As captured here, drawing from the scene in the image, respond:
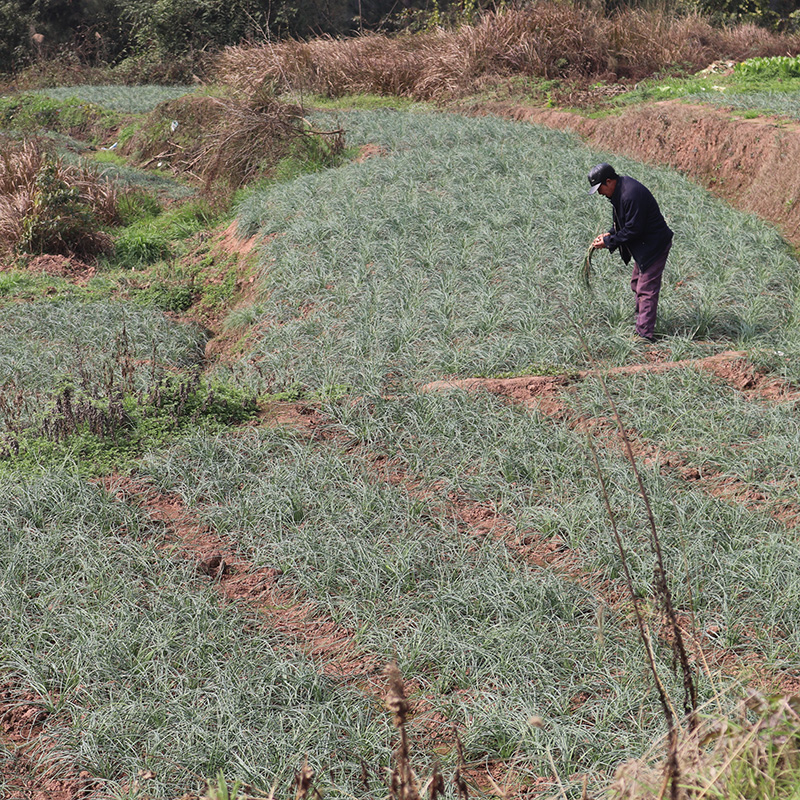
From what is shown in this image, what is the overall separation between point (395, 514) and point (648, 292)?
3092 millimetres

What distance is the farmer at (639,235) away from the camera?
5934 millimetres

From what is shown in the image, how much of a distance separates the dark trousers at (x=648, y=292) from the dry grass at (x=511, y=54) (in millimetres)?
11705

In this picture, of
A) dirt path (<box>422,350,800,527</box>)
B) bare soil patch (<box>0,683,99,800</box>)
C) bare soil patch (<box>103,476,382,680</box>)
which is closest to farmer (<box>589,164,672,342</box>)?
dirt path (<box>422,350,800,527</box>)

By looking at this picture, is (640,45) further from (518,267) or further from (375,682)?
(375,682)

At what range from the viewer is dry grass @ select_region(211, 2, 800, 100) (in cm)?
1691

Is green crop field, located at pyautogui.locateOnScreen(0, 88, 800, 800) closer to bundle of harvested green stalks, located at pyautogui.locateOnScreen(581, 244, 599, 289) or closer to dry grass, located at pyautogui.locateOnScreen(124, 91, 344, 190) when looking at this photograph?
bundle of harvested green stalks, located at pyautogui.locateOnScreen(581, 244, 599, 289)

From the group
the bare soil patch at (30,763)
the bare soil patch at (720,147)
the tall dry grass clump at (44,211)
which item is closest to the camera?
the bare soil patch at (30,763)

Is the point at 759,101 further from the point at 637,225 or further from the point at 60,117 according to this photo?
the point at 60,117

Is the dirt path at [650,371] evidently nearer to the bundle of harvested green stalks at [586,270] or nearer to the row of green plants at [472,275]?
the row of green plants at [472,275]

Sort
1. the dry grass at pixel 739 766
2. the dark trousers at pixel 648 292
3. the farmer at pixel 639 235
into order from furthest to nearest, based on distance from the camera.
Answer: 1. the dark trousers at pixel 648 292
2. the farmer at pixel 639 235
3. the dry grass at pixel 739 766

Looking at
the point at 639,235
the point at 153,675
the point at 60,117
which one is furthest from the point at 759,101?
the point at 60,117

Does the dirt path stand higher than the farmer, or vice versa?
the farmer

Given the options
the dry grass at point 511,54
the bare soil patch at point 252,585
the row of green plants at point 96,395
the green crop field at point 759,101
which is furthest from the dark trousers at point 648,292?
the dry grass at point 511,54

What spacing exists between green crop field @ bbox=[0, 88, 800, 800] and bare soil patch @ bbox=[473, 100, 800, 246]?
1.95m
